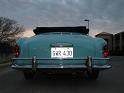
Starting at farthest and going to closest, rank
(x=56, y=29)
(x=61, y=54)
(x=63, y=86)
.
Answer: (x=56, y=29)
(x=63, y=86)
(x=61, y=54)

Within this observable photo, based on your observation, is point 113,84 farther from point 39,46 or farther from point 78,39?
point 39,46

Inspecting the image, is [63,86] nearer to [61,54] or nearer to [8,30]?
[61,54]

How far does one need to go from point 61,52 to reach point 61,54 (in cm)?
5

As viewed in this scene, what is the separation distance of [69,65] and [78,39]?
0.78 metres

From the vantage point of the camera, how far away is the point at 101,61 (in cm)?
883

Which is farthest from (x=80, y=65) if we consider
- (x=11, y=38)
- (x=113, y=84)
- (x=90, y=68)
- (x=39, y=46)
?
(x=11, y=38)

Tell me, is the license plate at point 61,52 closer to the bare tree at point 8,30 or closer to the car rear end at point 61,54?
the car rear end at point 61,54

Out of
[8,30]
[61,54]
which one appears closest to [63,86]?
[61,54]


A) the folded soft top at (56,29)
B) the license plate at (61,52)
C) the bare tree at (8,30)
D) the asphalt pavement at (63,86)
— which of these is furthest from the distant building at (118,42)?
the license plate at (61,52)

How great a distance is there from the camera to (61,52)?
873cm

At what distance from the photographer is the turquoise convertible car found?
28.3ft

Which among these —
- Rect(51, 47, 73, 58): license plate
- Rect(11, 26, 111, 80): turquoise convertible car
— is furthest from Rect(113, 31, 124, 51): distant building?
Rect(51, 47, 73, 58): license plate

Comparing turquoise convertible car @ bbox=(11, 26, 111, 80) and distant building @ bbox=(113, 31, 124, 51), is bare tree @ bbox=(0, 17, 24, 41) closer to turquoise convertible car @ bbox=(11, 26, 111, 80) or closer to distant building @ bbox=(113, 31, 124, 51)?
distant building @ bbox=(113, 31, 124, 51)

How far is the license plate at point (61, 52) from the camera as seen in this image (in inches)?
343
